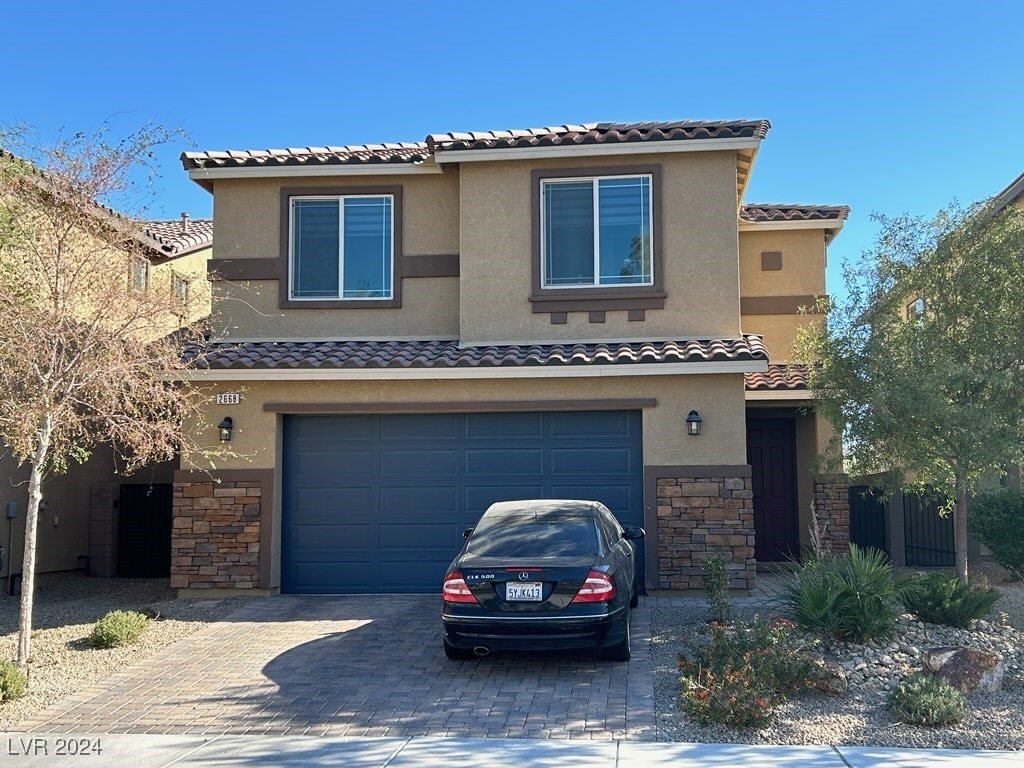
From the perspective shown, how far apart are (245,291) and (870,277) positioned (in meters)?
8.97

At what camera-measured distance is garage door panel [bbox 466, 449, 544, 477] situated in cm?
1311

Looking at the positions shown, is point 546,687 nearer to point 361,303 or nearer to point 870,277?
point 870,277

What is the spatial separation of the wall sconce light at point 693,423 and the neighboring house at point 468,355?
0.02 m

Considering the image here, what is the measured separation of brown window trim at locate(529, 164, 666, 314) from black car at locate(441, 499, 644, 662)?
5379 millimetres

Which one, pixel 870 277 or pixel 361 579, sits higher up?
pixel 870 277

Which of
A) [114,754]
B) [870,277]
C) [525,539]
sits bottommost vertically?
[114,754]

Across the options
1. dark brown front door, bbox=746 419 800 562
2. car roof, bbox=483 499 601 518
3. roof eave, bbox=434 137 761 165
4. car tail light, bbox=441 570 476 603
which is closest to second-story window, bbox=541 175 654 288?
roof eave, bbox=434 137 761 165

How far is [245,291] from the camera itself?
14758 mm

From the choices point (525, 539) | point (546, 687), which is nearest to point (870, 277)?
point (525, 539)

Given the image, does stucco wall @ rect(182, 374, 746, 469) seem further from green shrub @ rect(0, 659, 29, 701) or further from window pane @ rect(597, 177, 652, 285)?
green shrub @ rect(0, 659, 29, 701)

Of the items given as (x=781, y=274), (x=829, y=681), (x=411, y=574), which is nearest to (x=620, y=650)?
(x=829, y=681)

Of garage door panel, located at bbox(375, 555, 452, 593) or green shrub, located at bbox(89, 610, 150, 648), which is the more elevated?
garage door panel, located at bbox(375, 555, 452, 593)

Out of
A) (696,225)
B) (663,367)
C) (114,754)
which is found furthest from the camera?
(696,225)

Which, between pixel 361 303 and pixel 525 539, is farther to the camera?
pixel 361 303
